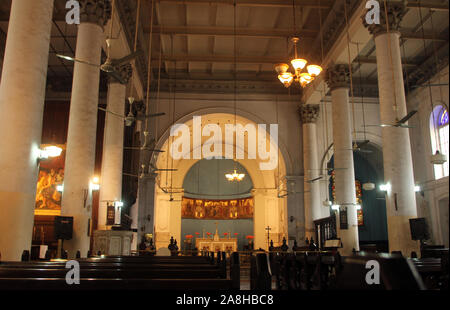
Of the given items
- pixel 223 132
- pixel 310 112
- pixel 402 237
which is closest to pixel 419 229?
pixel 402 237

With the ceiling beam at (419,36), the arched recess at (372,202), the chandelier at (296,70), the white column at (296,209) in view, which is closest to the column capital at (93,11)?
the chandelier at (296,70)

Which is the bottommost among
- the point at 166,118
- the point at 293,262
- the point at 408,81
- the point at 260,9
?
the point at 293,262

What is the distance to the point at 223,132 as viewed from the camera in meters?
22.8

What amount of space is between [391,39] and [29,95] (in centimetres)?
837

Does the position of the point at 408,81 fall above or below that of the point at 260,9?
below

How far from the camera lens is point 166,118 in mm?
17969

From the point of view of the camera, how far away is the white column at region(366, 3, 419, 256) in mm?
9102

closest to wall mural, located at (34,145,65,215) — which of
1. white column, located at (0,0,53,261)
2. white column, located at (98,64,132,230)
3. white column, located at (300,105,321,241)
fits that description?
white column, located at (98,64,132,230)

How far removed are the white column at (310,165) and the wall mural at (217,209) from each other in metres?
9.93

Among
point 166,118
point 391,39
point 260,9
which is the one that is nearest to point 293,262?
point 391,39

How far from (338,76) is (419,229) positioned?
6798mm

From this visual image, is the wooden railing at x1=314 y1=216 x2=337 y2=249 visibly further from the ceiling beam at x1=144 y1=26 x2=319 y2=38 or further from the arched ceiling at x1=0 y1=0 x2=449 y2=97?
the ceiling beam at x1=144 y1=26 x2=319 y2=38

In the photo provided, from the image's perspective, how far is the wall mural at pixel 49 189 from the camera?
1466 cm
